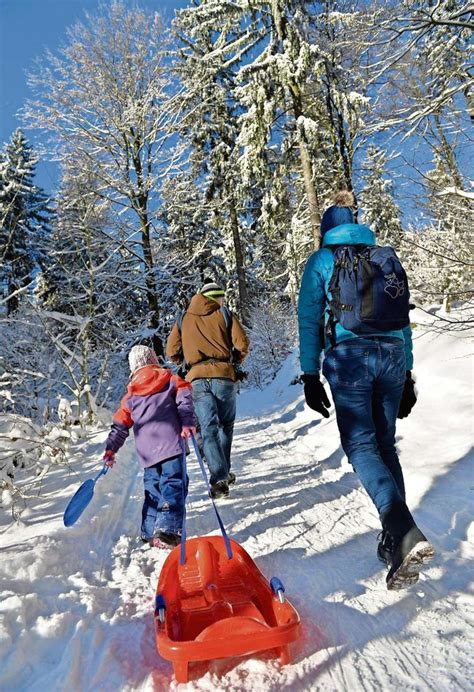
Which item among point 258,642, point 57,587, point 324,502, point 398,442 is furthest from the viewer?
point 398,442

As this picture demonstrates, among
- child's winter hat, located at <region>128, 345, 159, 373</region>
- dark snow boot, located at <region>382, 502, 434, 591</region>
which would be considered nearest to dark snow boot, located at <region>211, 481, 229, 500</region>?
child's winter hat, located at <region>128, 345, 159, 373</region>

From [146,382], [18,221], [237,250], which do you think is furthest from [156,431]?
[237,250]

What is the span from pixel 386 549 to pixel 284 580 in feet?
1.99

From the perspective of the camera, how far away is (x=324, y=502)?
4105 millimetres

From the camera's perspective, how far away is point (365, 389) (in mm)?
2582

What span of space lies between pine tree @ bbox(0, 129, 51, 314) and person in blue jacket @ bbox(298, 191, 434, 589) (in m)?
2.85

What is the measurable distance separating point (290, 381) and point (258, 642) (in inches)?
502

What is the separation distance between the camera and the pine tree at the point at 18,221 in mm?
4833

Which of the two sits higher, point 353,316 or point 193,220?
point 193,220

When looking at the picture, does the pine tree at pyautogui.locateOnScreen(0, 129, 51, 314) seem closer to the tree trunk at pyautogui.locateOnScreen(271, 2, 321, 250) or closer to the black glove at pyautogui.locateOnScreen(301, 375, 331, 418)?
the black glove at pyautogui.locateOnScreen(301, 375, 331, 418)

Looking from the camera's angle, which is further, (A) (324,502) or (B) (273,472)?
(B) (273,472)

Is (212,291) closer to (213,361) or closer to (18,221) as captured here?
(213,361)

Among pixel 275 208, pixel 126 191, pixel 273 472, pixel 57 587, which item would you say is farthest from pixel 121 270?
pixel 57 587

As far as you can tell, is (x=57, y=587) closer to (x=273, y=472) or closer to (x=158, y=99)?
(x=273, y=472)
